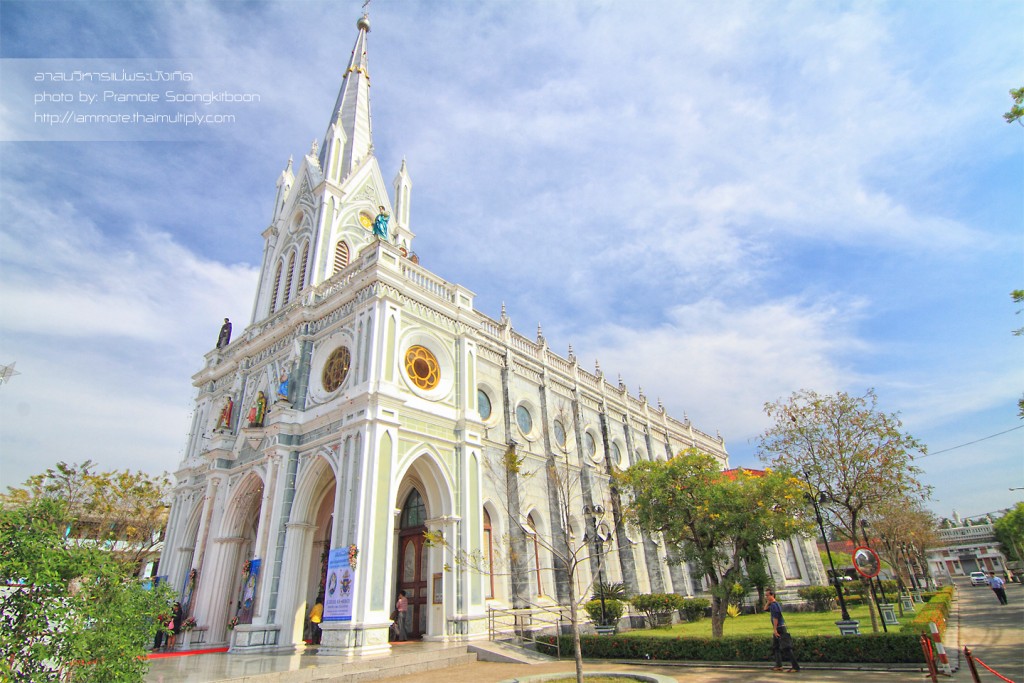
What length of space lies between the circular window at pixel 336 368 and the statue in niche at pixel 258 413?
2.67 metres

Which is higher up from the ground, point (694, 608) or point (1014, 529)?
point (1014, 529)

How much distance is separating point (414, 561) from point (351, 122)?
21.9 metres

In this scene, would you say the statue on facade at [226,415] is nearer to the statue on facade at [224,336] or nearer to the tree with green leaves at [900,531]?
the statue on facade at [224,336]

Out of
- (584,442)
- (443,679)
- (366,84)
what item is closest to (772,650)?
(443,679)

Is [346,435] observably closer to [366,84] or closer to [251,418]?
[251,418]

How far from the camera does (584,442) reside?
82.9 ft

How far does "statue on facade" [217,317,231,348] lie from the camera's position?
2530 centimetres

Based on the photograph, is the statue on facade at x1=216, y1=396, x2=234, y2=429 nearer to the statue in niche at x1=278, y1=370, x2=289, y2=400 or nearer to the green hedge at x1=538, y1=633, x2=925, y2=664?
the statue in niche at x1=278, y1=370, x2=289, y2=400

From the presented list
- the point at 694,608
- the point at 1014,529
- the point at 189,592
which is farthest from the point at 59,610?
the point at 1014,529

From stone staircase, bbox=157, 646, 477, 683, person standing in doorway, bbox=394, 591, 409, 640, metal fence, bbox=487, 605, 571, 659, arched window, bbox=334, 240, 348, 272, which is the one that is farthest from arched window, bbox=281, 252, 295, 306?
metal fence, bbox=487, 605, 571, 659

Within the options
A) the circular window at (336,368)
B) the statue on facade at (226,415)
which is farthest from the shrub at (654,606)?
the statue on facade at (226,415)

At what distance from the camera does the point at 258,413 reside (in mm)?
18891

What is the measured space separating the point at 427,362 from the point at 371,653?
9.07 meters

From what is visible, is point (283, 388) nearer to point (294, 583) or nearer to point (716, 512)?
point (294, 583)
